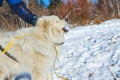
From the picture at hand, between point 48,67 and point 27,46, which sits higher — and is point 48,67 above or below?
below

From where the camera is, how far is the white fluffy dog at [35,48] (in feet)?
18.0

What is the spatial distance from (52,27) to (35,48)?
1.54ft

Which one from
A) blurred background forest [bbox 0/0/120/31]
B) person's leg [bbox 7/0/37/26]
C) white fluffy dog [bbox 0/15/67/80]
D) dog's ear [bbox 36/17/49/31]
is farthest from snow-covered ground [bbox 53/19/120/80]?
blurred background forest [bbox 0/0/120/31]

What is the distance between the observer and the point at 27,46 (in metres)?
5.56

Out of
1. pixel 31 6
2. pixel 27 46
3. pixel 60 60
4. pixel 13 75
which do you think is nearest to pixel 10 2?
pixel 27 46

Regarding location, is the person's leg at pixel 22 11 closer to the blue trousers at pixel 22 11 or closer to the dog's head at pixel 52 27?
the blue trousers at pixel 22 11

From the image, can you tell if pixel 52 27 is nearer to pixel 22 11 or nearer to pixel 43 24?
pixel 43 24

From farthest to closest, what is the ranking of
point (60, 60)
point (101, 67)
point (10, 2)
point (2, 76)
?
1. point (60, 60)
2. point (101, 67)
3. point (10, 2)
4. point (2, 76)

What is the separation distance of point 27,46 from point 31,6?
24013mm

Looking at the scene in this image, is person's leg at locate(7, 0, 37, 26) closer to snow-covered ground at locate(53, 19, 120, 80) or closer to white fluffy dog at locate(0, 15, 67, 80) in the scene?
white fluffy dog at locate(0, 15, 67, 80)

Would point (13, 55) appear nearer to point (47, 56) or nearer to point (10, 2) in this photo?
point (47, 56)

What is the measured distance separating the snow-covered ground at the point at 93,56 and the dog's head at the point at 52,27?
1.40 meters

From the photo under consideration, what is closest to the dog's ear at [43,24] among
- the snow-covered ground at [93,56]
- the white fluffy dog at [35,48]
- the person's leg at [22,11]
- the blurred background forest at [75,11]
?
the white fluffy dog at [35,48]

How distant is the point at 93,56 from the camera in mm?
7859
